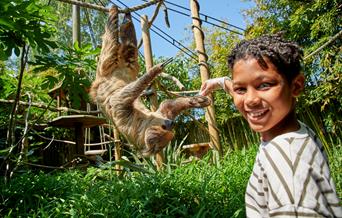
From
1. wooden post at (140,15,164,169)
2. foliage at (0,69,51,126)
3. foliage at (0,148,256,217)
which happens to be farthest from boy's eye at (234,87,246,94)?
foliage at (0,69,51,126)

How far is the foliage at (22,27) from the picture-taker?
296 centimetres

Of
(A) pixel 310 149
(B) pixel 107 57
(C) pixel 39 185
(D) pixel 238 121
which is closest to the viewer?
(A) pixel 310 149

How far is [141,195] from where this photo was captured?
311 centimetres

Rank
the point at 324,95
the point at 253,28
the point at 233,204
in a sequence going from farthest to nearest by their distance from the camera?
1. the point at 253,28
2. the point at 324,95
3. the point at 233,204

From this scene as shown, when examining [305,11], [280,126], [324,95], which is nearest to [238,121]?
[324,95]

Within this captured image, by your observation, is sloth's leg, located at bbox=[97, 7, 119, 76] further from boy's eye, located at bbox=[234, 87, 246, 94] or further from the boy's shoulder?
the boy's shoulder

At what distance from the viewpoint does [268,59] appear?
3.34ft

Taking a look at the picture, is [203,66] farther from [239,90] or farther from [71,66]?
[239,90]

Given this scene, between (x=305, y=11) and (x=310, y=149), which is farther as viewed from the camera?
(x=305, y=11)

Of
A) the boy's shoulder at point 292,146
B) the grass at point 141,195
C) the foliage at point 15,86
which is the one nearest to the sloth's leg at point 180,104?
the grass at point 141,195

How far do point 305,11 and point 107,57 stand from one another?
5.05 meters

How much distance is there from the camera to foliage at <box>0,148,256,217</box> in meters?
2.94

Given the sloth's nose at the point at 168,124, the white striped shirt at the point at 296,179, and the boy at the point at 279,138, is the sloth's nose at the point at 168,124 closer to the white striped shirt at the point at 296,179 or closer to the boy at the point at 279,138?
the boy at the point at 279,138

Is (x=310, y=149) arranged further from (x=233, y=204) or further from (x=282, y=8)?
(x=282, y=8)
